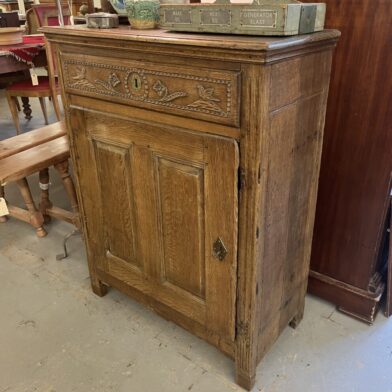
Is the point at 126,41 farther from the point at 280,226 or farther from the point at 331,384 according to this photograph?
the point at 331,384

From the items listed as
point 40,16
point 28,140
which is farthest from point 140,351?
point 40,16

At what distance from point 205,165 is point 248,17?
39 cm

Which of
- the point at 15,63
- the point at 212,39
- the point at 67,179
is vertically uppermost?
the point at 212,39

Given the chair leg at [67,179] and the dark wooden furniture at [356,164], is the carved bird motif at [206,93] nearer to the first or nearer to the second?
the dark wooden furniture at [356,164]

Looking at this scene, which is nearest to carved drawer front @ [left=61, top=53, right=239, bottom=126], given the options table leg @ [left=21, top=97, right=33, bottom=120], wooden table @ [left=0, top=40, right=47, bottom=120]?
wooden table @ [left=0, top=40, right=47, bottom=120]

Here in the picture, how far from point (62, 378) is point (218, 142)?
3.35 feet

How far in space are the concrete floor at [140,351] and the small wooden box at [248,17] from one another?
1.12 m

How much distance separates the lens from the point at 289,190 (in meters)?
1.23

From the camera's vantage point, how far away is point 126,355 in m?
1.54

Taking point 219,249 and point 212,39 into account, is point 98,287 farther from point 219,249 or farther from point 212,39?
point 212,39

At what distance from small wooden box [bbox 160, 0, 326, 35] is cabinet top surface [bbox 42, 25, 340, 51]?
19 mm

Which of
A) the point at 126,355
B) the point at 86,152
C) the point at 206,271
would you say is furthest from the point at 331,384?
the point at 86,152

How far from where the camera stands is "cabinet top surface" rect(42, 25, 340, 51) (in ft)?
2.96

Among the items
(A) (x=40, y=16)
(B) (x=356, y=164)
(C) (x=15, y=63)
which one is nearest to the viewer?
(B) (x=356, y=164)
